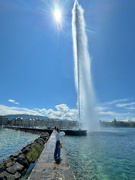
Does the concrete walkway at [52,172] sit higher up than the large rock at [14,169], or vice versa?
the concrete walkway at [52,172]

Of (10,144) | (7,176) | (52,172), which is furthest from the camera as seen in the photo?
(10,144)

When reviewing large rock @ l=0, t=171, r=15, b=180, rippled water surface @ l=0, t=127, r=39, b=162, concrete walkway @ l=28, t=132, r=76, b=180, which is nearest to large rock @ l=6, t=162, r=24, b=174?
large rock @ l=0, t=171, r=15, b=180

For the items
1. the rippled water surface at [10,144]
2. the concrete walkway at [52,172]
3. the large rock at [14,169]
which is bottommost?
the rippled water surface at [10,144]

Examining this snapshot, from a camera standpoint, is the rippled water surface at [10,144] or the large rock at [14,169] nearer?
the large rock at [14,169]

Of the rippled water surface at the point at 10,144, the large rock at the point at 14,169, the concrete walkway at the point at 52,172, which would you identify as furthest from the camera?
the rippled water surface at the point at 10,144

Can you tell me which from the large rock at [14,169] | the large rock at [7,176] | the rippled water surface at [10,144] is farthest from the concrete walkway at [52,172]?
the rippled water surface at [10,144]

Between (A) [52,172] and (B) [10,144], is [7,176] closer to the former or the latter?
(A) [52,172]

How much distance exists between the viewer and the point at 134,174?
1045 cm

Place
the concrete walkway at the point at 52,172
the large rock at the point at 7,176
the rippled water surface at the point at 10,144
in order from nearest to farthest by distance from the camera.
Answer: the concrete walkway at the point at 52,172, the large rock at the point at 7,176, the rippled water surface at the point at 10,144

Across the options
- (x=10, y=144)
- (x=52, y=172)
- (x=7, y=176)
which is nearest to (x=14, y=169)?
(x=7, y=176)

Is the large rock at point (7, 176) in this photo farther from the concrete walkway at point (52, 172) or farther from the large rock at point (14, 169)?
the concrete walkway at point (52, 172)

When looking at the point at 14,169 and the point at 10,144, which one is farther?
the point at 10,144

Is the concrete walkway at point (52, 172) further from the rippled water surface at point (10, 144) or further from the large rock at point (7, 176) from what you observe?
the rippled water surface at point (10, 144)

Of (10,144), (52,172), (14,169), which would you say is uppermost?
(52,172)
